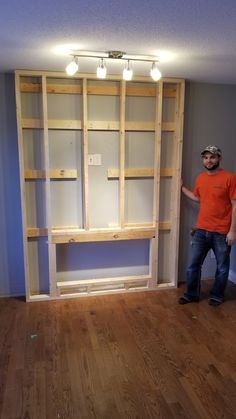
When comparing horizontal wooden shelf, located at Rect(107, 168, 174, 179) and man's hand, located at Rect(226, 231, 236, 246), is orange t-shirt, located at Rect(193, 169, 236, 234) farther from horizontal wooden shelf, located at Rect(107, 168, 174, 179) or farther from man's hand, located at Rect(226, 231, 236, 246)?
horizontal wooden shelf, located at Rect(107, 168, 174, 179)

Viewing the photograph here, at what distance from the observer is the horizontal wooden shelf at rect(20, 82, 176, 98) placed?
3.33 meters

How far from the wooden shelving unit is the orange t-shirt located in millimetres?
350

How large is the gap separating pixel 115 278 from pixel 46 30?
2.63 metres

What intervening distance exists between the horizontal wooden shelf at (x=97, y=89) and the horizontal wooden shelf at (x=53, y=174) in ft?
2.57

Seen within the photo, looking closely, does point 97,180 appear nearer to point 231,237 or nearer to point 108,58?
point 108,58

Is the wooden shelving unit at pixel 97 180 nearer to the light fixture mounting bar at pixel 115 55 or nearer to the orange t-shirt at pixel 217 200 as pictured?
the orange t-shirt at pixel 217 200

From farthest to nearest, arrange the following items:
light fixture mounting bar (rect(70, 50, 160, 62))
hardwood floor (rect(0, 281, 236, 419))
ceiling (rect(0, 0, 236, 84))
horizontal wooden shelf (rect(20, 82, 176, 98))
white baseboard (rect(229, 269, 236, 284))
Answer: white baseboard (rect(229, 269, 236, 284))
horizontal wooden shelf (rect(20, 82, 176, 98))
light fixture mounting bar (rect(70, 50, 160, 62))
hardwood floor (rect(0, 281, 236, 419))
ceiling (rect(0, 0, 236, 84))

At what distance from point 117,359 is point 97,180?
1818 mm

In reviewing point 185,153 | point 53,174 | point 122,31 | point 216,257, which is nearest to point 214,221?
point 216,257

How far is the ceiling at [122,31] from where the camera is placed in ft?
5.49

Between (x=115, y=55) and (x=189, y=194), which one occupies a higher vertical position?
(x=115, y=55)

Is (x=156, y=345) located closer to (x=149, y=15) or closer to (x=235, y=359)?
(x=235, y=359)

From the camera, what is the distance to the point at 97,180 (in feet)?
12.0

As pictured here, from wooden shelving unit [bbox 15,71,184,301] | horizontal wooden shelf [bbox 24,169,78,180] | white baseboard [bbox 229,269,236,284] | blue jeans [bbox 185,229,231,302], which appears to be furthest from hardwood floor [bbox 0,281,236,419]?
horizontal wooden shelf [bbox 24,169,78,180]
